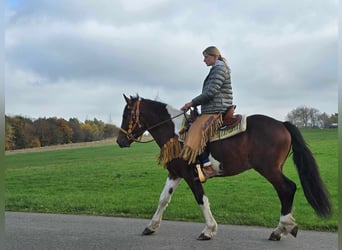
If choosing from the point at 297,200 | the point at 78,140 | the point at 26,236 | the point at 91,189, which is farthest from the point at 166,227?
the point at 78,140

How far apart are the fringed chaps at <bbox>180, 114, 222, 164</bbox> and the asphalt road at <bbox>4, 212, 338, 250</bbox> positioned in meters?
1.29

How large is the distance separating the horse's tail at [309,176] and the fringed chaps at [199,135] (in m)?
1.13

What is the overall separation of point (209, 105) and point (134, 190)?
7.94 m

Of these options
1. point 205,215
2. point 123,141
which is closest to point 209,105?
point 123,141

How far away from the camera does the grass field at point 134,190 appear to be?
8995mm

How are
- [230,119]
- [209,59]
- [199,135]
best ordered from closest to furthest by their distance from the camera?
[199,135], [230,119], [209,59]

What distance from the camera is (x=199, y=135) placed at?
6.41 metres

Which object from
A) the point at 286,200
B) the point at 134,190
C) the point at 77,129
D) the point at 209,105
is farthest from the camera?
the point at 77,129

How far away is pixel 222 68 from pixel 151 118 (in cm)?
148

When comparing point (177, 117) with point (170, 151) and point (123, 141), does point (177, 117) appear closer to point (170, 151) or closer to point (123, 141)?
point (170, 151)

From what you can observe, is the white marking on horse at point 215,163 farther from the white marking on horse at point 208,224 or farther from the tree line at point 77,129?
the tree line at point 77,129

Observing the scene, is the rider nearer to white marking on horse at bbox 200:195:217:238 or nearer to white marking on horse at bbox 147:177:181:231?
white marking on horse at bbox 200:195:217:238

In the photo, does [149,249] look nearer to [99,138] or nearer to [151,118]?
[151,118]

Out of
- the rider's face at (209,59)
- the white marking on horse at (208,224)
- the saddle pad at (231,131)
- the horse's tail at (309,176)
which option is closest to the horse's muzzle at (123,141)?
the saddle pad at (231,131)
